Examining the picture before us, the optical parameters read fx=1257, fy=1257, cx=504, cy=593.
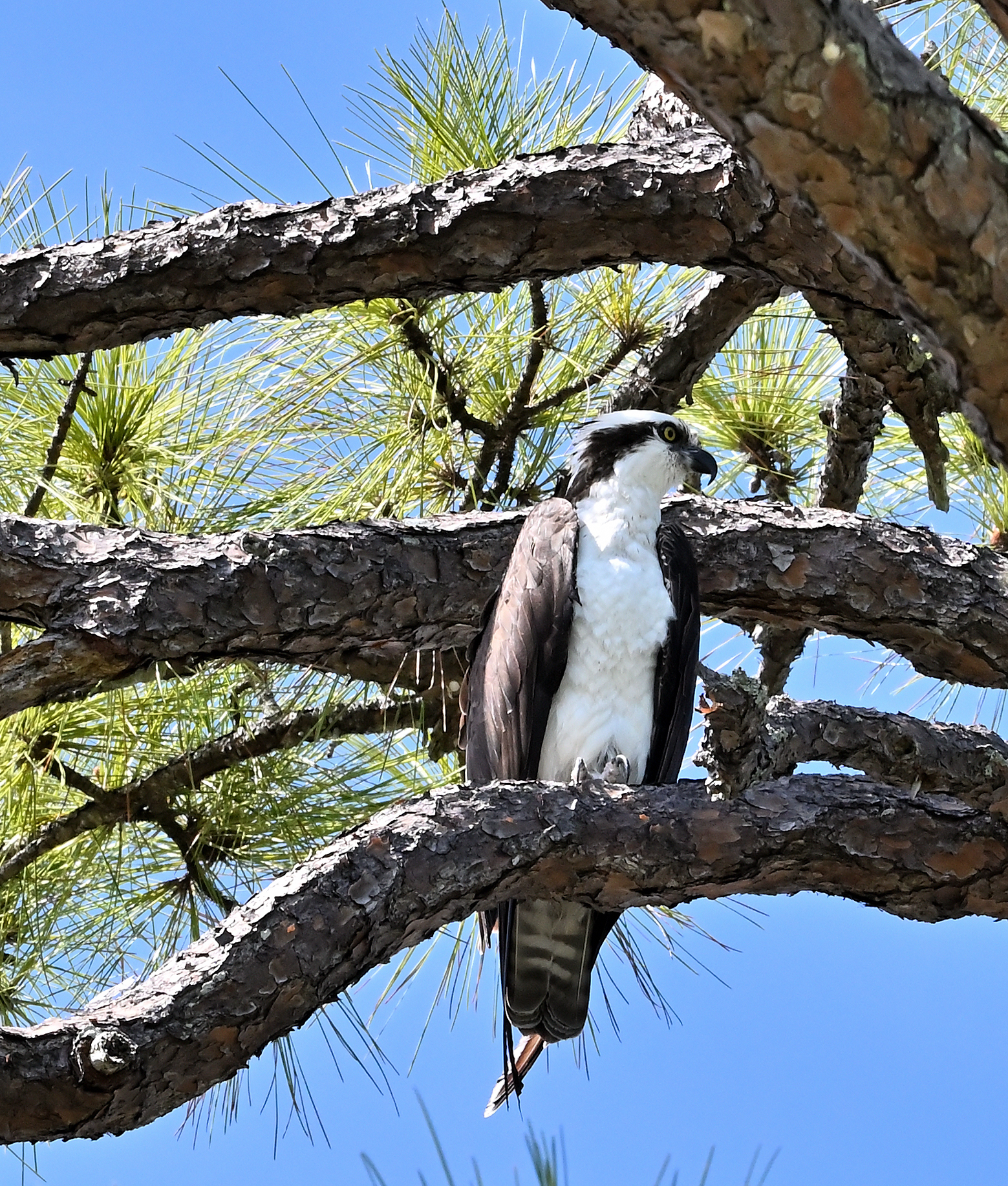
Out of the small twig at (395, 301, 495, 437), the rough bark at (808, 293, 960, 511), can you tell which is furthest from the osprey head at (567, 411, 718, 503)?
Result: the rough bark at (808, 293, 960, 511)

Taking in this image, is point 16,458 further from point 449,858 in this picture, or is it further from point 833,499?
point 833,499

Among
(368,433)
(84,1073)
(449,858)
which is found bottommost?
(84,1073)

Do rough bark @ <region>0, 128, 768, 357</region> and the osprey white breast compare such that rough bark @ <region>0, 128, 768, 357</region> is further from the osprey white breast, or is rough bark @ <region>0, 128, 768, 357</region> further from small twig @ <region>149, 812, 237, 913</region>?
small twig @ <region>149, 812, 237, 913</region>

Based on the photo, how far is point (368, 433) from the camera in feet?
13.0

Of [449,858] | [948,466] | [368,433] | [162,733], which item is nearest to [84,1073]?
[449,858]

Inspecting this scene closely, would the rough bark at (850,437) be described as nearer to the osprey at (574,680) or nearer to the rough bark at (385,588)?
the rough bark at (385,588)

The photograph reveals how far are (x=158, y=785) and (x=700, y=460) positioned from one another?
1.91 meters

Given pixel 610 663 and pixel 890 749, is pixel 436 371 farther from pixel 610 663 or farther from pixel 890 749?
pixel 890 749

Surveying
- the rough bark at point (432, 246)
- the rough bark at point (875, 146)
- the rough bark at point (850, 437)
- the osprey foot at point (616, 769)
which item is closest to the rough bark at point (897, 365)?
the rough bark at point (432, 246)

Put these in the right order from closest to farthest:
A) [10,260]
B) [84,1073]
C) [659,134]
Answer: [84,1073]
[10,260]
[659,134]

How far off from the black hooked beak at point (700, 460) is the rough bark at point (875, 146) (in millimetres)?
2439

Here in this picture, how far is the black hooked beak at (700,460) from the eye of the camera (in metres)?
3.65

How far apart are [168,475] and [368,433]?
63cm

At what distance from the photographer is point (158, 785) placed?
3846 mm
